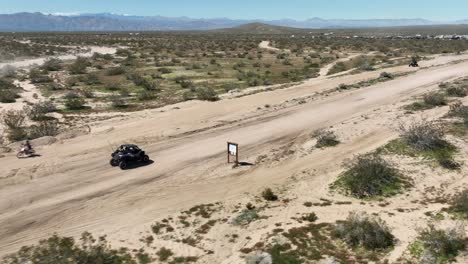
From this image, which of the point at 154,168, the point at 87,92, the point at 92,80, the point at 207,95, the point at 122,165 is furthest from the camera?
the point at 92,80

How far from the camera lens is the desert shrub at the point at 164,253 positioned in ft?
54.5

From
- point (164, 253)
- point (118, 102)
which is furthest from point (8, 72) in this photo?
point (164, 253)

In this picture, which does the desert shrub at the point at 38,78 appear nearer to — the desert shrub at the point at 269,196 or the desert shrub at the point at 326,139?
the desert shrub at the point at 326,139

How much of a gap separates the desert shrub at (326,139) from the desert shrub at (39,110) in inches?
914

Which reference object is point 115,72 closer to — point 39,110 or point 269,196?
point 39,110

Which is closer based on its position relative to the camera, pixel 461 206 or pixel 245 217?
pixel 461 206

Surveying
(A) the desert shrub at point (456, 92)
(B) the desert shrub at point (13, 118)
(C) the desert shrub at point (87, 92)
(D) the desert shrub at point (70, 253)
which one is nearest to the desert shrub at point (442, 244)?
(D) the desert shrub at point (70, 253)

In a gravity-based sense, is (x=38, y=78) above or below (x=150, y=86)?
above

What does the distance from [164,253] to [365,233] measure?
25.5 feet

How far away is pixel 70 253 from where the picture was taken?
1672 centimetres

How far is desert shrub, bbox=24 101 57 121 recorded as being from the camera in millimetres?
37625

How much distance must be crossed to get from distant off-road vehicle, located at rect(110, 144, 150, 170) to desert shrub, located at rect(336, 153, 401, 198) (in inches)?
456

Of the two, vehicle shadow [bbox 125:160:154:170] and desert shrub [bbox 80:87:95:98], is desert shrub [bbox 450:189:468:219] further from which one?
desert shrub [bbox 80:87:95:98]

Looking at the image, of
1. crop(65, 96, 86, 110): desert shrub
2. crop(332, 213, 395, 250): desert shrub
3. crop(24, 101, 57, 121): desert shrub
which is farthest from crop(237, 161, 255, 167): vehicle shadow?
crop(65, 96, 86, 110): desert shrub
